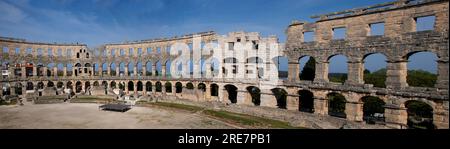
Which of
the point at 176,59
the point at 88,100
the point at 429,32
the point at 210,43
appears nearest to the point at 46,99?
the point at 88,100

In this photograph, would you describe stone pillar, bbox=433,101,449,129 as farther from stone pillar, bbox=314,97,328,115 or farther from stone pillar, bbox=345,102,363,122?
stone pillar, bbox=314,97,328,115

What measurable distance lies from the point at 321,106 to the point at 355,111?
3.47 meters

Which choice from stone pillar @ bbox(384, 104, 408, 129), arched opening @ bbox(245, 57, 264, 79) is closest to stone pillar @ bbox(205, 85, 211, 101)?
arched opening @ bbox(245, 57, 264, 79)

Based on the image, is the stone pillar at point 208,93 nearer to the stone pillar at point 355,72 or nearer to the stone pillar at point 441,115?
the stone pillar at point 355,72

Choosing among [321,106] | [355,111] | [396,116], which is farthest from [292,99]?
[396,116]

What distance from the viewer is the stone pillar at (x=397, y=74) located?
22172 millimetres

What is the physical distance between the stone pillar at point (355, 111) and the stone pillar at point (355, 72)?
2193mm

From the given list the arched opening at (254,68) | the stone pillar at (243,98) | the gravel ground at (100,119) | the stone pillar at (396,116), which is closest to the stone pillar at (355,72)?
the stone pillar at (396,116)

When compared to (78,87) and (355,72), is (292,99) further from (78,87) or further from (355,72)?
(78,87)

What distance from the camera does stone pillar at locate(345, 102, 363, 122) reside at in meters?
24.5

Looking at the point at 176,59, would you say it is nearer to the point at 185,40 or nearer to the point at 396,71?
the point at 185,40

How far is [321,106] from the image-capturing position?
27.1 metres

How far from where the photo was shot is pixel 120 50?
5150 centimetres

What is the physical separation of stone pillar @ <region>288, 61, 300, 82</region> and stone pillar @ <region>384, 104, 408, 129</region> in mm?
9865
